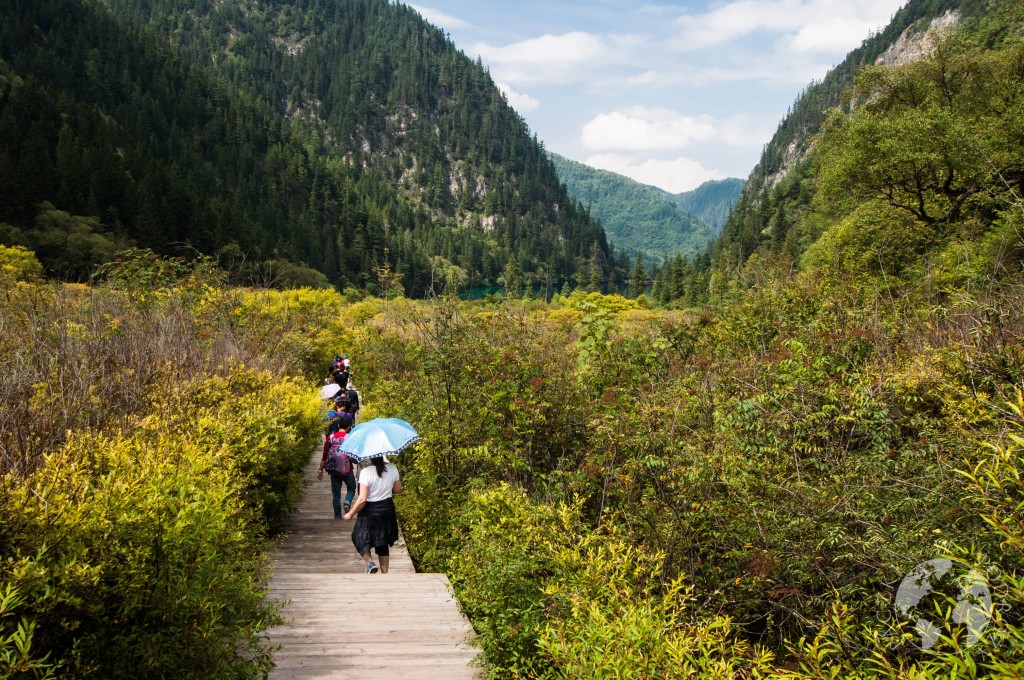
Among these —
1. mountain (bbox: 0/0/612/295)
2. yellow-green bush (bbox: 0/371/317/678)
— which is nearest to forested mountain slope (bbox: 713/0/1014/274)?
mountain (bbox: 0/0/612/295)

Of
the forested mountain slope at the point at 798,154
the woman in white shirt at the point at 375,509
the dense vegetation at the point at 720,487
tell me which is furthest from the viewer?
the forested mountain slope at the point at 798,154

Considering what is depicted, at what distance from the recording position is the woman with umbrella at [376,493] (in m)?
6.09

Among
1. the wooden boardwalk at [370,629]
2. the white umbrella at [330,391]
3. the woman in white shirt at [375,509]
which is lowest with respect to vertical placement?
the wooden boardwalk at [370,629]

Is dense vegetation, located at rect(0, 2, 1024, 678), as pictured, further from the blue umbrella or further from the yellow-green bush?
the blue umbrella

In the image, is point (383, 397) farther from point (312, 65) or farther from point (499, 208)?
point (312, 65)

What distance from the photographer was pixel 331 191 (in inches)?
4412

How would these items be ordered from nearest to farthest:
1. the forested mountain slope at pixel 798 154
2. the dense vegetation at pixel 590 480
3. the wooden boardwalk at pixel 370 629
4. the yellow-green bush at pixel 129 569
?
the yellow-green bush at pixel 129 569 < the dense vegetation at pixel 590 480 < the wooden boardwalk at pixel 370 629 < the forested mountain slope at pixel 798 154

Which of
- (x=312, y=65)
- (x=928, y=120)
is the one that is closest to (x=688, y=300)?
(x=928, y=120)

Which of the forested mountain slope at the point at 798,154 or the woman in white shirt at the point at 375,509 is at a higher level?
the forested mountain slope at the point at 798,154

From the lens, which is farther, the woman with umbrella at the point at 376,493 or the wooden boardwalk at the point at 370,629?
Result: the woman with umbrella at the point at 376,493

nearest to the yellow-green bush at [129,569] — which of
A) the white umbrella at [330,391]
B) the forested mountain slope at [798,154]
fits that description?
the white umbrella at [330,391]

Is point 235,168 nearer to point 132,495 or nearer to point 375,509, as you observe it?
point 375,509

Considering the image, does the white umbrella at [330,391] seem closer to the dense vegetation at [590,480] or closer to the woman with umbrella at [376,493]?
the dense vegetation at [590,480]

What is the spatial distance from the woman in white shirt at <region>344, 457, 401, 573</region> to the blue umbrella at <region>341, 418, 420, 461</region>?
0.40 ft
